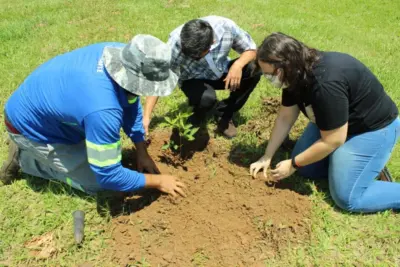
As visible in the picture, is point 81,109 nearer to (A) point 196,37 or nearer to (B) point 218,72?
(A) point 196,37

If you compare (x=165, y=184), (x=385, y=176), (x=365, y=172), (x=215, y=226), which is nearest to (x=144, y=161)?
(x=165, y=184)

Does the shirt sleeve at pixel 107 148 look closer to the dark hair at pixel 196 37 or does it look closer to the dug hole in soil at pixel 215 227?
the dug hole in soil at pixel 215 227

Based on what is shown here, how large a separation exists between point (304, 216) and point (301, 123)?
4.85 feet

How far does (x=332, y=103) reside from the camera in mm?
2475

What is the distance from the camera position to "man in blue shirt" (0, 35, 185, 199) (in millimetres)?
2100

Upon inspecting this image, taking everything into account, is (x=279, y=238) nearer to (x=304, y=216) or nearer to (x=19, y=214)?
(x=304, y=216)

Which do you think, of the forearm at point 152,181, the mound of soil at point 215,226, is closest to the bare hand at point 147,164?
the mound of soil at point 215,226

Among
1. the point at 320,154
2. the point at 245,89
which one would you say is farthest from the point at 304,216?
the point at 245,89

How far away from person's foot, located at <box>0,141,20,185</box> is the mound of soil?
1096 mm

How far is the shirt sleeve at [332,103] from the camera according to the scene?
8.07 feet

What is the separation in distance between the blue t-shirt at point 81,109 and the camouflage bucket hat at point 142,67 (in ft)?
0.44

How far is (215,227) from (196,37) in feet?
5.21

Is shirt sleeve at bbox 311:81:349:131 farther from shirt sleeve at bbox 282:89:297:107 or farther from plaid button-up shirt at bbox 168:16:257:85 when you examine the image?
plaid button-up shirt at bbox 168:16:257:85

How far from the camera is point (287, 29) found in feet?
22.0
